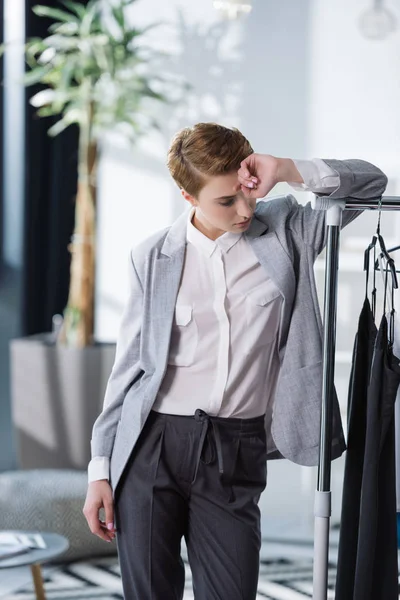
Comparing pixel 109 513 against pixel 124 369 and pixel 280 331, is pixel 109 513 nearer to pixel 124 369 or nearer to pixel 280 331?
pixel 124 369

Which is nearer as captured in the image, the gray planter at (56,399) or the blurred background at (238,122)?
the blurred background at (238,122)

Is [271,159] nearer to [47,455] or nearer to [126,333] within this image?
[126,333]

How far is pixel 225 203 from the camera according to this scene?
1.71 meters

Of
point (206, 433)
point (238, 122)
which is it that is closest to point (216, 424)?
point (206, 433)

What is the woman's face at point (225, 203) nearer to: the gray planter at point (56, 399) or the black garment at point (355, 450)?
the black garment at point (355, 450)

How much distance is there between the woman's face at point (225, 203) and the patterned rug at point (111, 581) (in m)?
1.64

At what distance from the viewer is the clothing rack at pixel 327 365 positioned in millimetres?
1676

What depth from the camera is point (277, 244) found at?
1749 millimetres

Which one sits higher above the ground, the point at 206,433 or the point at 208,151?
the point at 208,151

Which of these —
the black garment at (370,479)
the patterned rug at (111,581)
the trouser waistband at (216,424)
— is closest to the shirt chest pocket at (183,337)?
the trouser waistband at (216,424)

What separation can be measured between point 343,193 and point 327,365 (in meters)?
0.31

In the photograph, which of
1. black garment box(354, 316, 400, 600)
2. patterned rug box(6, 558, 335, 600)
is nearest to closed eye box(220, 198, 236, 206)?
black garment box(354, 316, 400, 600)

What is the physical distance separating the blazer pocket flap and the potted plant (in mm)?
2108

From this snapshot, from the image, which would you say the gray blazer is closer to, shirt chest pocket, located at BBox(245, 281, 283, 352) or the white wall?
shirt chest pocket, located at BBox(245, 281, 283, 352)
